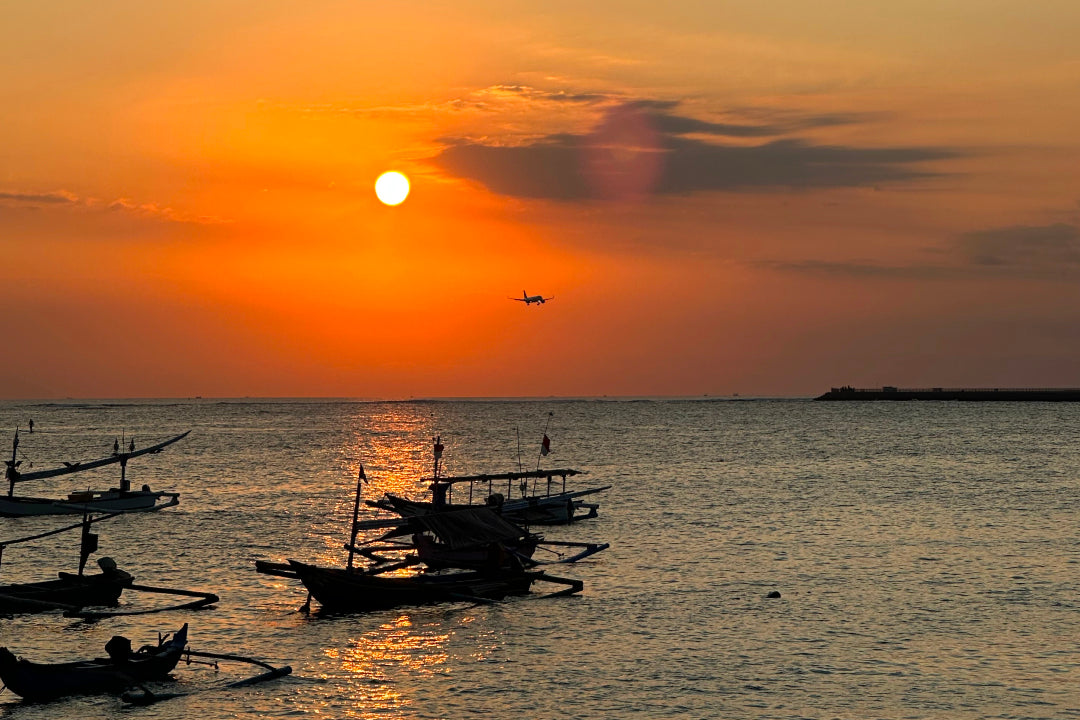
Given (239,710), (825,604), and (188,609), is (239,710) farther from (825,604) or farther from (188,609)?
(825,604)

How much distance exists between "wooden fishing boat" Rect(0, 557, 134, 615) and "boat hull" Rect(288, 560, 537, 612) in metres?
6.14

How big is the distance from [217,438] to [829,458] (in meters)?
99.0

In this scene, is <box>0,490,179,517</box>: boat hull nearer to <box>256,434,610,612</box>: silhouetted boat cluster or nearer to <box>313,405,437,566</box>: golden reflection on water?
<box>313,405,437,566</box>: golden reflection on water

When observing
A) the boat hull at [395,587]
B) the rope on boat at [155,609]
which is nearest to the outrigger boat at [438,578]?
the boat hull at [395,587]

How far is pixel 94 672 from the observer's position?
95.4ft

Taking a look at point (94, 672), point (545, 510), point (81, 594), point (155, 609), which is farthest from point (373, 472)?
point (94, 672)

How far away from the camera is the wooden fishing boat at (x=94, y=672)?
2816cm

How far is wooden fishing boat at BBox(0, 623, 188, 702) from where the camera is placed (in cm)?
2816

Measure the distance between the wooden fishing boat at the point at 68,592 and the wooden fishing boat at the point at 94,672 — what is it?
8.53 meters

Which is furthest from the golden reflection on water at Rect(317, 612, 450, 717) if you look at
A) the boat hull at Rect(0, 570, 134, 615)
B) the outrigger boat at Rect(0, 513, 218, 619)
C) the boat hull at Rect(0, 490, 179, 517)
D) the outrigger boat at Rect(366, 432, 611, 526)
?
the boat hull at Rect(0, 490, 179, 517)

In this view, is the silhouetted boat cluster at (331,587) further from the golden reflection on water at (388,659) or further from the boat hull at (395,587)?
the golden reflection on water at (388,659)

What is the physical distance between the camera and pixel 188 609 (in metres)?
38.8

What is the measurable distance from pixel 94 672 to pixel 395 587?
41.1ft

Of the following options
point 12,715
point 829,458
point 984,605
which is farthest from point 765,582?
point 829,458
